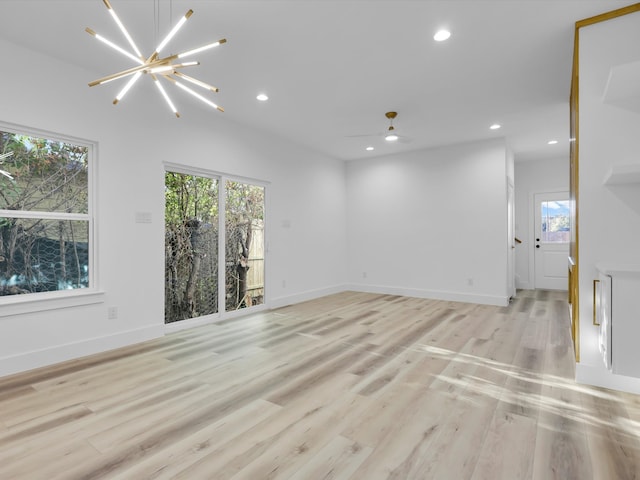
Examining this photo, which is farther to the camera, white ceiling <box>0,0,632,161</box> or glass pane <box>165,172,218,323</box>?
glass pane <box>165,172,218,323</box>

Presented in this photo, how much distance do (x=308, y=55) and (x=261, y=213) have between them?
2.76 meters

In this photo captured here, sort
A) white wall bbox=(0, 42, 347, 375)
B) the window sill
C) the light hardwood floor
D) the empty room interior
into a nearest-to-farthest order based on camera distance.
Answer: the light hardwood floor → the empty room interior → the window sill → white wall bbox=(0, 42, 347, 375)

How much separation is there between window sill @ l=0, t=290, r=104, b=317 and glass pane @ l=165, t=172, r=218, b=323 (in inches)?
35.1

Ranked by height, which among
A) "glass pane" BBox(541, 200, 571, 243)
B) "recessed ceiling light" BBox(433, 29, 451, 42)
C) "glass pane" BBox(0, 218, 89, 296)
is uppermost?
"recessed ceiling light" BBox(433, 29, 451, 42)

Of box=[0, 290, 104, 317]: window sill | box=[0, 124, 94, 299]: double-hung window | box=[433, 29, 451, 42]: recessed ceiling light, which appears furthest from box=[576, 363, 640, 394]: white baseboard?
box=[0, 124, 94, 299]: double-hung window

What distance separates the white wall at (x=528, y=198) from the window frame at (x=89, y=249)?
784 centimetres

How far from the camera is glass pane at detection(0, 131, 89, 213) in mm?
3035

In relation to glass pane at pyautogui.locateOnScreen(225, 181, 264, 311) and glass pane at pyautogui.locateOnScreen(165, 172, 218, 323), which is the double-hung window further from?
glass pane at pyautogui.locateOnScreen(225, 181, 264, 311)

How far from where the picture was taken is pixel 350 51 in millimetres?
3145

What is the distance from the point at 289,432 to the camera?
203 centimetres

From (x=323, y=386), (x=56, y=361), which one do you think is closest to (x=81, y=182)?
(x=56, y=361)

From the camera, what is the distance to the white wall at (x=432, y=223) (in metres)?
5.79

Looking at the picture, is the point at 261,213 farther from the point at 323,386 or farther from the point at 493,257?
the point at 493,257

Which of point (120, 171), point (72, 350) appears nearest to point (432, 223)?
point (120, 171)
